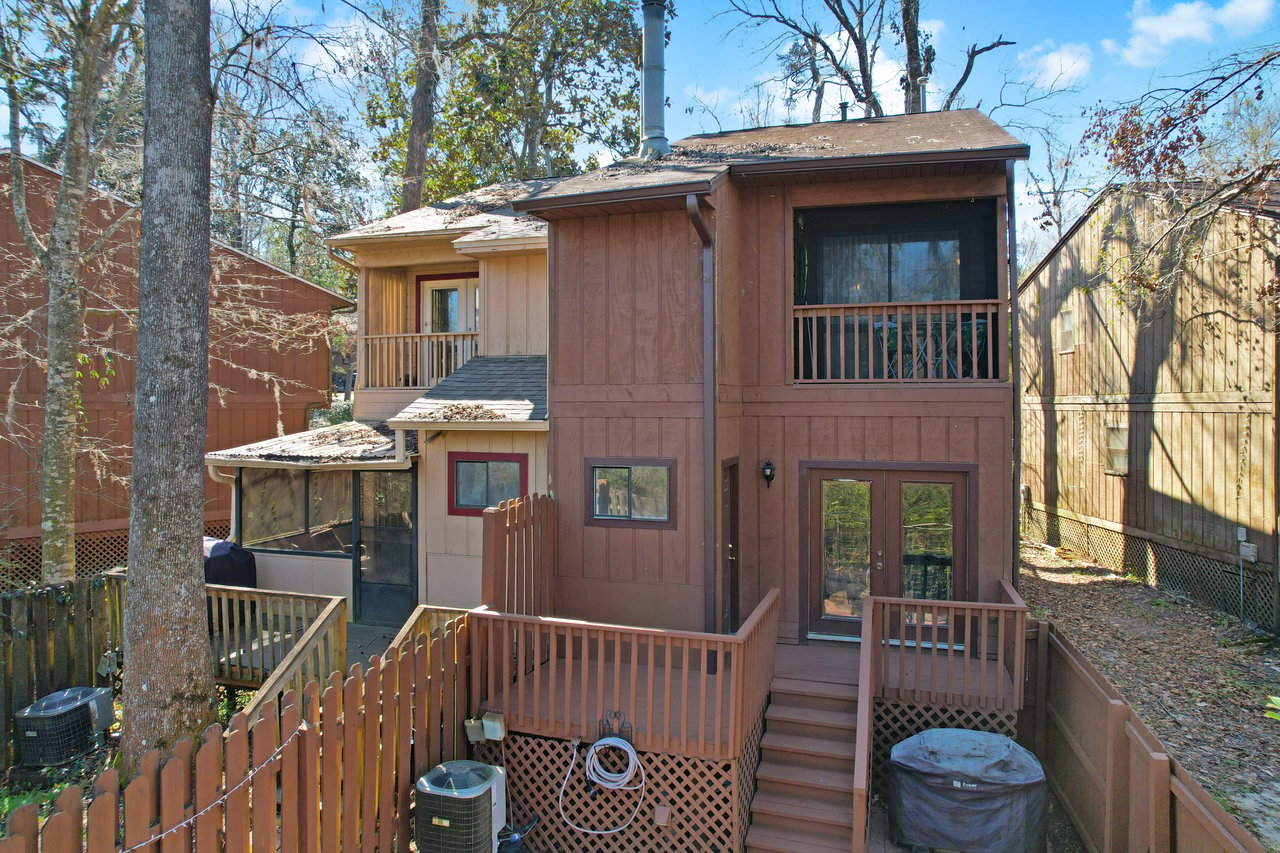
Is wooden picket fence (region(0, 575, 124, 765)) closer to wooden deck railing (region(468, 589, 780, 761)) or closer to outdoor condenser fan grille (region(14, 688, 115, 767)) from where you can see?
outdoor condenser fan grille (region(14, 688, 115, 767))

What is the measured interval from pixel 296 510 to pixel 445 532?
258 cm

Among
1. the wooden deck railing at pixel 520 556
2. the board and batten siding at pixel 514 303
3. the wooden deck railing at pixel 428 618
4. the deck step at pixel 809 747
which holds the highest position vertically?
the board and batten siding at pixel 514 303

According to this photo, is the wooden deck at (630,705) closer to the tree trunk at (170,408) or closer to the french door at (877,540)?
the french door at (877,540)

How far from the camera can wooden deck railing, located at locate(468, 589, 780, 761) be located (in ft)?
18.1

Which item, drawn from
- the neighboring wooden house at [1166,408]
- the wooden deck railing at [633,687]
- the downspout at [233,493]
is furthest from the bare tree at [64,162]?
the neighboring wooden house at [1166,408]

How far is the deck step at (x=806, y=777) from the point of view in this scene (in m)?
5.91

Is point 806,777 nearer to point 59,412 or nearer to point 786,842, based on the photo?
point 786,842

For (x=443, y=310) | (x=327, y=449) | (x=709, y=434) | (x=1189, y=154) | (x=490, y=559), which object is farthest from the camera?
(x=443, y=310)

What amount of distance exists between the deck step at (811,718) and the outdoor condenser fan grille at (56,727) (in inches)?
253

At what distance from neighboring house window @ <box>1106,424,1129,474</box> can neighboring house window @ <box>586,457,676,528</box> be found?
1024 cm

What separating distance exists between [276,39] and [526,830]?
872cm

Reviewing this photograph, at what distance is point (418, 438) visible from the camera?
9.66 meters

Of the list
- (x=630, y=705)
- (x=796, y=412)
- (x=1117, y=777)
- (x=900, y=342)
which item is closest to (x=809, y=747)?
(x=630, y=705)

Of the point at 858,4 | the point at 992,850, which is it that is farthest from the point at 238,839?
the point at 858,4
